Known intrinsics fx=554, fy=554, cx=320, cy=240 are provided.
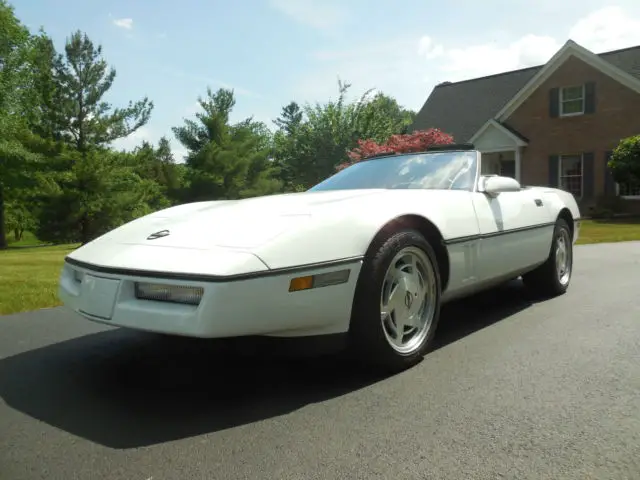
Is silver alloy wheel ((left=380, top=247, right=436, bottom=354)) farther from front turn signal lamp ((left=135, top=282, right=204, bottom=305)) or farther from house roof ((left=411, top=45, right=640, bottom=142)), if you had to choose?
house roof ((left=411, top=45, right=640, bottom=142))

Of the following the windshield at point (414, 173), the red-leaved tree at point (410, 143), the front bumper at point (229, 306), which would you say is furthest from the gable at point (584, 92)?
the front bumper at point (229, 306)

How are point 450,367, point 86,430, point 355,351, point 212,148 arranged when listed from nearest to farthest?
point 86,430 → point 355,351 → point 450,367 → point 212,148

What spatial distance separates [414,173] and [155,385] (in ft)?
7.48

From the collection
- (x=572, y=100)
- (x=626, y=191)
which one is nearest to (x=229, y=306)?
(x=626, y=191)

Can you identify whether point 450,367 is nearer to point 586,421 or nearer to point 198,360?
point 586,421

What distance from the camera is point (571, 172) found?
21516 mm

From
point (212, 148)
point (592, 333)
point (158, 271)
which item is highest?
point (212, 148)

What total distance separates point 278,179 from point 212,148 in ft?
18.6

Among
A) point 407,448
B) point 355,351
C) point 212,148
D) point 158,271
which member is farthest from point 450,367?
point 212,148

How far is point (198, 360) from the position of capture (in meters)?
3.12

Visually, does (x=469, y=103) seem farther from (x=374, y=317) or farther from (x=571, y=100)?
(x=374, y=317)

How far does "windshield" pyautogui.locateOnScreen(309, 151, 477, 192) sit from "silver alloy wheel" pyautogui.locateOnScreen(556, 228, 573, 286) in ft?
4.55

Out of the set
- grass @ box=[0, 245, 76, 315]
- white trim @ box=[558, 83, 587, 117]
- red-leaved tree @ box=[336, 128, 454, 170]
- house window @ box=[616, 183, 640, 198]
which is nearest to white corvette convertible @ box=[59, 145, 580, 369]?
grass @ box=[0, 245, 76, 315]

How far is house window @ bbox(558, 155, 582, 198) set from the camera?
21281mm
